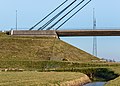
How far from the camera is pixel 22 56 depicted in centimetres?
9794

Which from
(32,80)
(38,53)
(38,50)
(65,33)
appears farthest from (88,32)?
(32,80)

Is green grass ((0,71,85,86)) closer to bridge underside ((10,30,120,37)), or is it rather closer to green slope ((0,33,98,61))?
green slope ((0,33,98,61))

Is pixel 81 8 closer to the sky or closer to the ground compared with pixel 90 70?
closer to the sky

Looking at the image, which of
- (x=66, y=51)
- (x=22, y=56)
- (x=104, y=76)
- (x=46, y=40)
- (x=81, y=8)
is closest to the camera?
(x=104, y=76)

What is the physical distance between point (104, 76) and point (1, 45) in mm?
43259

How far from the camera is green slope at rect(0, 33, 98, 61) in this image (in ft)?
323

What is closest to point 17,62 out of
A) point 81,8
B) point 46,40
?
point 46,40

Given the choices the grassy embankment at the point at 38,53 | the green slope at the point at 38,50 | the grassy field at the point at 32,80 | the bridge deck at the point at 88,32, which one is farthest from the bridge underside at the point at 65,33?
the grassy field at the point at 32,80

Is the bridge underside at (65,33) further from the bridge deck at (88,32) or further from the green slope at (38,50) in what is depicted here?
the green slope at (38,50)

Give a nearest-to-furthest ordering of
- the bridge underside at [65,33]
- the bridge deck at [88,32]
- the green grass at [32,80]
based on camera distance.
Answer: the green grass at [32,80] < the bridge deck at [88,32] < the bridge underside at [65,33]

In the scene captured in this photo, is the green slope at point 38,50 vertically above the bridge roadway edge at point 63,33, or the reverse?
the bridge roadway edge at point 63,33

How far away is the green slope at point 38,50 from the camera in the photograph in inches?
3871

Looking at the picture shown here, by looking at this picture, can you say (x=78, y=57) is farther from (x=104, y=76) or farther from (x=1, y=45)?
(x=104, y=76)

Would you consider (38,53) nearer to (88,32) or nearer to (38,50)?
(38,50)
